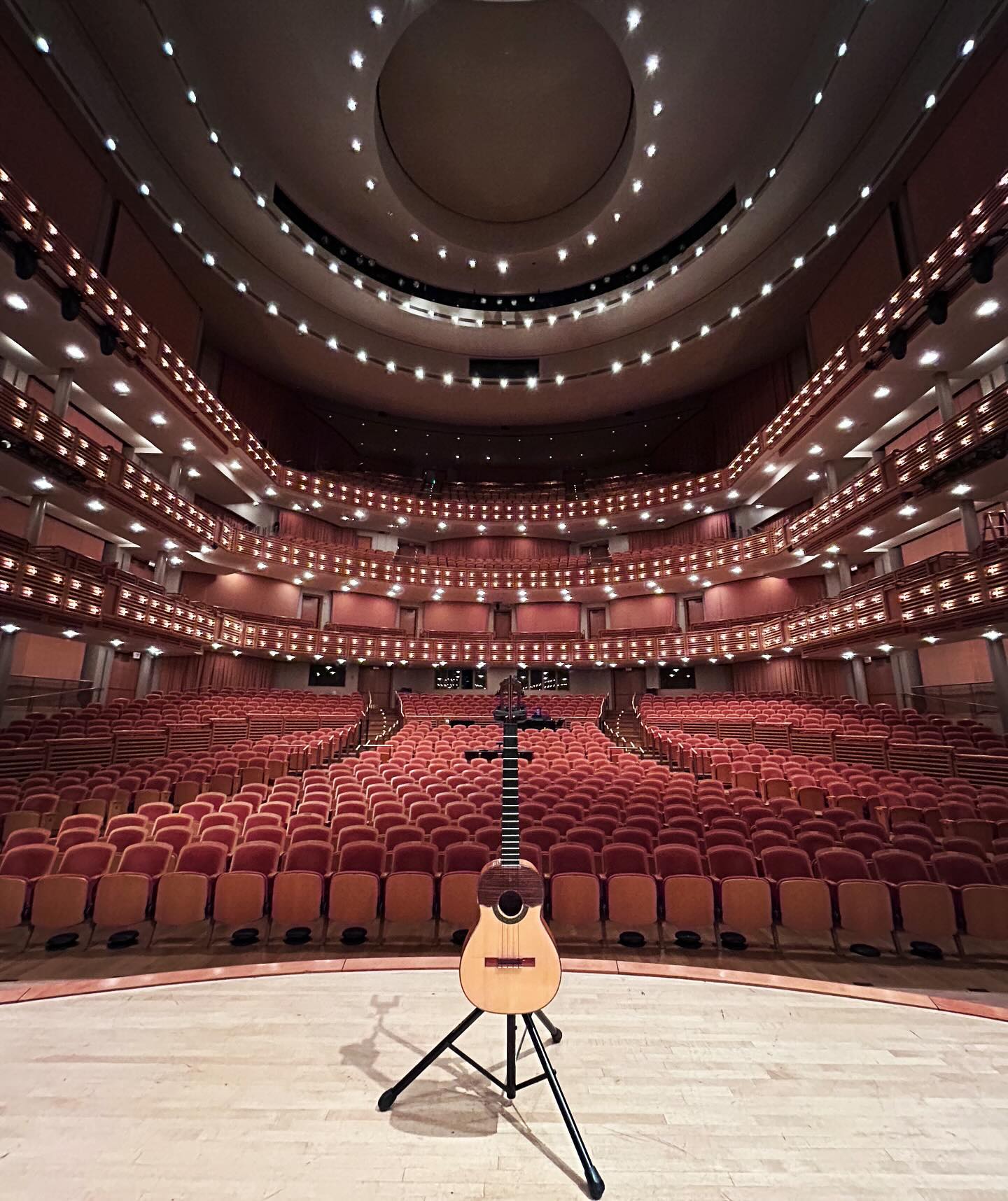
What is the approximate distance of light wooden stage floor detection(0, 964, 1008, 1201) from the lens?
5.32ft

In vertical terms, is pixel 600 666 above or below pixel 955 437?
below

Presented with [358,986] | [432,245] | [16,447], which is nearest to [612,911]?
[358,986]

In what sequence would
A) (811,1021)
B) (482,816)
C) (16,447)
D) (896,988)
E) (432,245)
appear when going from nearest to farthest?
(811,1021)
(896,988)
(482,816)
(16,447)
(432,245)

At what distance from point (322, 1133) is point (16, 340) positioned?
49.9 feet

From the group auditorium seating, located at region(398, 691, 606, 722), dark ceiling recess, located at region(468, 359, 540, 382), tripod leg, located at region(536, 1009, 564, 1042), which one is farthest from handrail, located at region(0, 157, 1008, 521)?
tripod leg, located at region(536, 1009, 564, 1042)

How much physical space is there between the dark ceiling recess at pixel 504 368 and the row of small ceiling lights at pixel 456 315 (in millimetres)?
371

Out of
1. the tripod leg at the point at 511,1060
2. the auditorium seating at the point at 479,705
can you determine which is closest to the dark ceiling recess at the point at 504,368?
the auditorium seating at the point at 479,705

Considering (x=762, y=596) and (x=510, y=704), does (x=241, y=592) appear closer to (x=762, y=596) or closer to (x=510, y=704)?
(x=762, y=596)

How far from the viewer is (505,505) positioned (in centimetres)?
2319

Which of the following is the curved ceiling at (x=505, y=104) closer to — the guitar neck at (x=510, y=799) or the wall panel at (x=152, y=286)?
the wall panel at (x=152, y=286)

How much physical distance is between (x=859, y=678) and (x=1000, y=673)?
16.8 feet

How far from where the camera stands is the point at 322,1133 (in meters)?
1.79

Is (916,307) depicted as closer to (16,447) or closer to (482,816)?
(482,816)

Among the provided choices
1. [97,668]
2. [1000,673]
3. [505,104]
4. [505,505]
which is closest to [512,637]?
[505,505]
